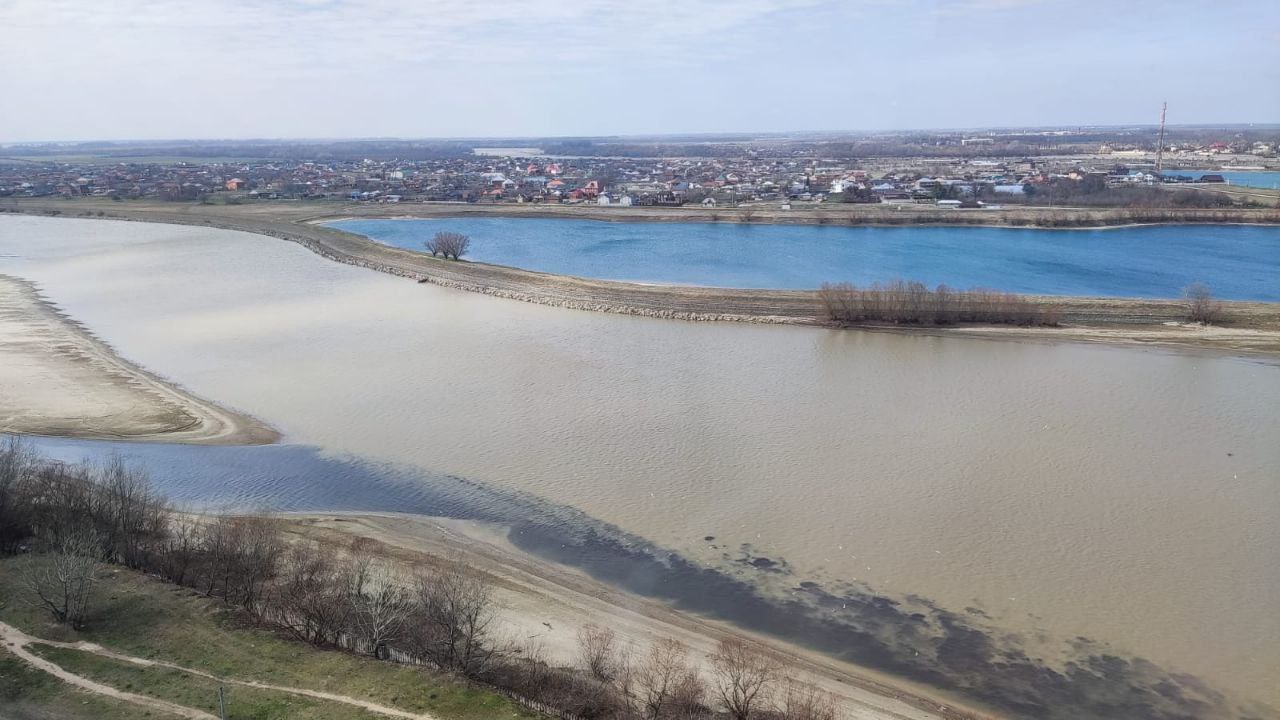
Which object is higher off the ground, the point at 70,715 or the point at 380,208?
the point at 380,208

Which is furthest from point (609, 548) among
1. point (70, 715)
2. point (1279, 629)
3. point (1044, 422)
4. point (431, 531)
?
point (1044, 422)

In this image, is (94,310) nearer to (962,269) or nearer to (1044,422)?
(1044,422)

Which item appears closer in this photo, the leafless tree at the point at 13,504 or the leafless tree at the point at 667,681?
the leafless tree at the point at 667,681

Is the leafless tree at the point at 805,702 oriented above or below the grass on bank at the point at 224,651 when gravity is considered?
below

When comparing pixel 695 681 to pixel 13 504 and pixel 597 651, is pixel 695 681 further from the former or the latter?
pixel 13 504

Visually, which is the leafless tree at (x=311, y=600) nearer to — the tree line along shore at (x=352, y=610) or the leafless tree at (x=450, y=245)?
the tree line along shore at (x=352, y=610)

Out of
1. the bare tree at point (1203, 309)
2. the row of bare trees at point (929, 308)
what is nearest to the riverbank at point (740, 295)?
the bare tree at point (1203, 309)

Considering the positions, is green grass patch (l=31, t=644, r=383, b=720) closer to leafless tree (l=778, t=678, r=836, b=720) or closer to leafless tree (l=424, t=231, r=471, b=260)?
leafless tree (l=778, t=678, r=836, b=720)
